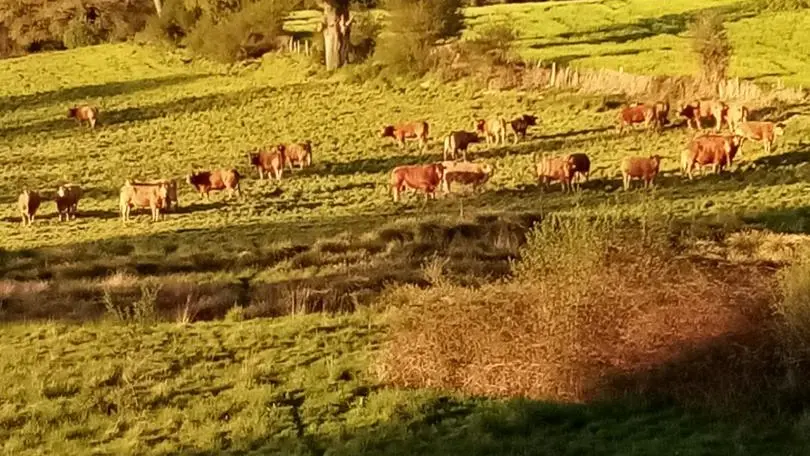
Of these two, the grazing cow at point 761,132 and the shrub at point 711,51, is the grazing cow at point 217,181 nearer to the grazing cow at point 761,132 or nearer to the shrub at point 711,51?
the grazing cow at point 761,132

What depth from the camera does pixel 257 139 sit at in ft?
131

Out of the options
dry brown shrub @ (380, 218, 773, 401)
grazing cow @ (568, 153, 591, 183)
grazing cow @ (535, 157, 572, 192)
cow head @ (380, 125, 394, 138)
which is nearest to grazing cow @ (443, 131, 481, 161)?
cow head @ (380, 125, 394, 138)

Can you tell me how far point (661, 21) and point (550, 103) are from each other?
82.6 feet

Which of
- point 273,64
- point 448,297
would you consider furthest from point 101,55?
point 448,297

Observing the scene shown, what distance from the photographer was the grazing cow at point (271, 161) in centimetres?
3262

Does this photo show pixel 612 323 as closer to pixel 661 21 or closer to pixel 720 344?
pixel 720 344

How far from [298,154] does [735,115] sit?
12.5 metres

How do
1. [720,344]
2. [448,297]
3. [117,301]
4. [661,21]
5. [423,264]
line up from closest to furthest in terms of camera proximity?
[720,344]
[448,297]
[117,301]
[423,264]
[661,21]

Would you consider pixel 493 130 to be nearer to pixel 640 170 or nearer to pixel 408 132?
pixel 408 132

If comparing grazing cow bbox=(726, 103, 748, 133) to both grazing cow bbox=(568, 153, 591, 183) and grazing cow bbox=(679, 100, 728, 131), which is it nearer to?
grazing cow bbox=(679, 100, 728, 131)

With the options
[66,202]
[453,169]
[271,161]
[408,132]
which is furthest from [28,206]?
[408,132]

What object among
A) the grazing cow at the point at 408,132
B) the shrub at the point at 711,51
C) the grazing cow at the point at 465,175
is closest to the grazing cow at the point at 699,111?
the shrub at the point at 711,51

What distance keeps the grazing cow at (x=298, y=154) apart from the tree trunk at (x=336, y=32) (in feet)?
57.9

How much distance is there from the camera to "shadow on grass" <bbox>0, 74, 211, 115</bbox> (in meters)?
51.2
